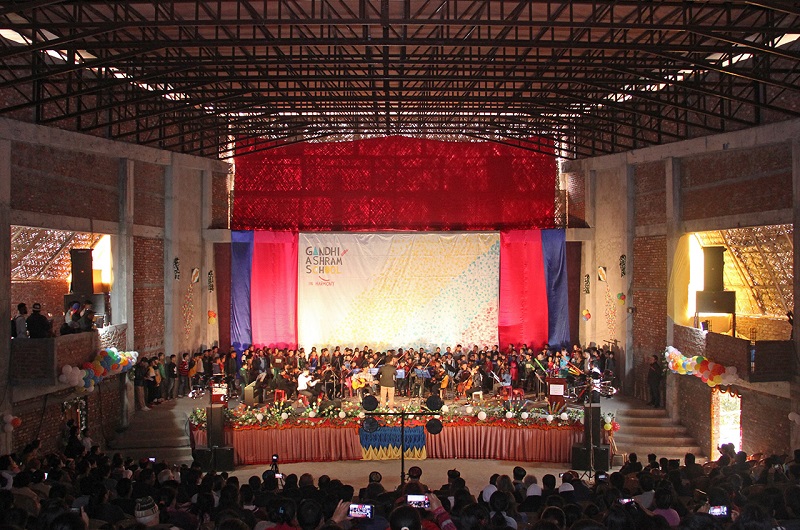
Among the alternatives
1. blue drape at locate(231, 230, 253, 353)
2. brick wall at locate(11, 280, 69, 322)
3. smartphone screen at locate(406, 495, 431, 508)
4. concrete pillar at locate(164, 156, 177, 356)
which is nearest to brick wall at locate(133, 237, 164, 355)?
concrete pillar at locate(164, 156, 177, 356)

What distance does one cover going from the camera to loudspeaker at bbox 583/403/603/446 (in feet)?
57.1

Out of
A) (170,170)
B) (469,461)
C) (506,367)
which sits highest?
(170,170)

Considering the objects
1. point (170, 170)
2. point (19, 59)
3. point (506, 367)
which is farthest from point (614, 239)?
point (19, 59)

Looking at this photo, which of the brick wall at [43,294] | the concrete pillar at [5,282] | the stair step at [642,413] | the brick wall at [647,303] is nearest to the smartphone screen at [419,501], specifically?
the concrete pillar at [5,282]

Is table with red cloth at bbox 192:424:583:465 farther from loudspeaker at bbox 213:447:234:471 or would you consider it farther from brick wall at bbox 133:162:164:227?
brick wall at bbox 133:162:164:227

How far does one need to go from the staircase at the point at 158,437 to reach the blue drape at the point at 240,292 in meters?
4.86

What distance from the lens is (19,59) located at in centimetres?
1656

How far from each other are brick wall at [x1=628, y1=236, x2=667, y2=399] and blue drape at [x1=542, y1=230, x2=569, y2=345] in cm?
284

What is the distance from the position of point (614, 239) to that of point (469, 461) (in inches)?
340

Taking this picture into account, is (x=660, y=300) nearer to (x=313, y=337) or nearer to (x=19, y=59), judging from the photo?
(x=313, y=337)

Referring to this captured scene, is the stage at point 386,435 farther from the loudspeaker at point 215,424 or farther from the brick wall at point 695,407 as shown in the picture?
the brick wall at point 695,407

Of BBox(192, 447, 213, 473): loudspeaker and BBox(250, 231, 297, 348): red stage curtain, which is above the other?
BBox(250, 231, 297, 348): red stage curtain

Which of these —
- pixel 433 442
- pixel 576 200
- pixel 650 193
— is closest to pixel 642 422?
pixel 433 442

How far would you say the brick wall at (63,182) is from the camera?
642 inches
